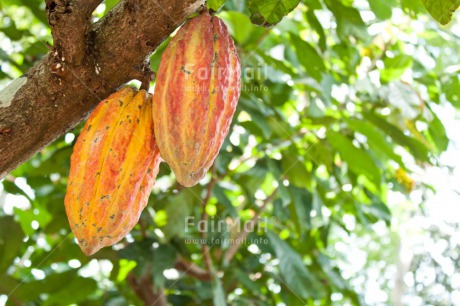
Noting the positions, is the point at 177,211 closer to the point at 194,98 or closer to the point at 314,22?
the point at 314,22

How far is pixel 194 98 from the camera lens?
1.01 metres

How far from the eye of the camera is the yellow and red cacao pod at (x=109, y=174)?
103 cm

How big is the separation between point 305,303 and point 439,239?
7.27 m

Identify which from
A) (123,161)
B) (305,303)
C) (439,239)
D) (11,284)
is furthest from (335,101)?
(439,239)

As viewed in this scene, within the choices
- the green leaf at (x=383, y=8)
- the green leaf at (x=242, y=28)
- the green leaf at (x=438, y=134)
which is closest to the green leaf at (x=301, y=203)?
the green leaf at (x=438, y=134)

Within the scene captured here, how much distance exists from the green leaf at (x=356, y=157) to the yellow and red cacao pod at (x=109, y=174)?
Answer: 112cm

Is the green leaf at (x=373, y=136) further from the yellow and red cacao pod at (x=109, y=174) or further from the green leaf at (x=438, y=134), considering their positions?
the yellow and red cacao pod at (x=109, y=174)

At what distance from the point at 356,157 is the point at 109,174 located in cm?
121

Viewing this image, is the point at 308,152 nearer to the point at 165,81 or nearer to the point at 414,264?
the point at 165,81

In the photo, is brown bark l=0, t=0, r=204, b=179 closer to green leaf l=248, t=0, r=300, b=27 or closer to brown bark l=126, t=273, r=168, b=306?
green leaf l=248, t=0, r=300, b=27

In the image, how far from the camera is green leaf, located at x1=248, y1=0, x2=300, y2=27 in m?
1.09

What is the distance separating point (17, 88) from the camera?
1117 millimetres

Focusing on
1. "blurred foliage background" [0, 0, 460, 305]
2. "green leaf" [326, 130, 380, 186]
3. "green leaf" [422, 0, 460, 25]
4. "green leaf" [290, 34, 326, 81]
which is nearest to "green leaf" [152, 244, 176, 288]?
"blurred foliage background" [0, 0, 460, 305]

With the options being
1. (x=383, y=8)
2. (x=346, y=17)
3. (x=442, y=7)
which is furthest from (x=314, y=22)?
(x=442, y=7)
